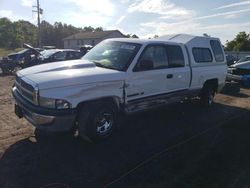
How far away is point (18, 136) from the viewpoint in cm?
563

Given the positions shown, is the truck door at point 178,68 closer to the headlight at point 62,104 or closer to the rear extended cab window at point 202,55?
the rear extended cab window at point 202,55

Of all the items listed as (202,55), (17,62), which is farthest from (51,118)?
(17,62)

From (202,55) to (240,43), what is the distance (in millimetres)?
38018

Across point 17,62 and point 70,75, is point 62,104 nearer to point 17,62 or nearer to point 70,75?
point 70,75

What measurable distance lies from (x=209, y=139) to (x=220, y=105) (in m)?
3.82

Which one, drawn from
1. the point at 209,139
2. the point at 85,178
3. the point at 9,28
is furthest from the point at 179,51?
the point at 9,28

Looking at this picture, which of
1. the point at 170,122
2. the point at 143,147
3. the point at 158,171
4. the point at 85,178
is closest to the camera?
the point at 85,178

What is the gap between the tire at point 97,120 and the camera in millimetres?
5031

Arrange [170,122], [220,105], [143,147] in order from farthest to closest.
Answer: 1. [220,105]
2. [170,122]
3. [143,147]

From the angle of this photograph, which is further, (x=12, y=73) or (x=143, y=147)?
(x=12, y=73)

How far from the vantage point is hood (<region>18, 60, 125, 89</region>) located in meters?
4.66

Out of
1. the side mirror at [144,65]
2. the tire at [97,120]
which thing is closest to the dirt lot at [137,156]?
the tire at [97,120]

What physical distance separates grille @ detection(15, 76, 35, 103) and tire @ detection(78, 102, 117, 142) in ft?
2.96

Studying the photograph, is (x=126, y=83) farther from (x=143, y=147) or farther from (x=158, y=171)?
(x=158, y=171)
